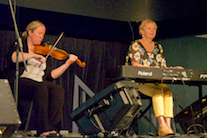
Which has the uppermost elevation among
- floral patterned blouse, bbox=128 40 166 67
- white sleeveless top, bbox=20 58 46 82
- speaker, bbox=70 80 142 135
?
floral patterned blouse, bbox=128 40 166 67

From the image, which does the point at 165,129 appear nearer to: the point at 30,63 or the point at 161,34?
the point at 30,63

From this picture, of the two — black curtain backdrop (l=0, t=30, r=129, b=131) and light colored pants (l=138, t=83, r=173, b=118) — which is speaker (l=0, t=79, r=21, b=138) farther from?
→ black curtain backdrop (l=0, t=30, r=129, b=131)

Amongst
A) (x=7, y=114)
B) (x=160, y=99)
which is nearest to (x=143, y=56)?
(x=160, y=99)

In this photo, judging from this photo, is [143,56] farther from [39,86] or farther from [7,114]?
[7,114]

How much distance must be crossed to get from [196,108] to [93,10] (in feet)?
5.45

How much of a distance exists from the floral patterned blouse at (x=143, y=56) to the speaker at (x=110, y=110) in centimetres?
56

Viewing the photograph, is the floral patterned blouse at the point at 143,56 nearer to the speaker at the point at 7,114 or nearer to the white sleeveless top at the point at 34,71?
the white sleeveless top at the point at 34,71

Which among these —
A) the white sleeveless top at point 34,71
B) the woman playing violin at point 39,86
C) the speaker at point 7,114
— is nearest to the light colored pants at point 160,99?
the woman playing violin at point 39,86

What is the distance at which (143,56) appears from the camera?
2994mm

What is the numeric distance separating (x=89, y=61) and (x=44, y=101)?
154 centimetres

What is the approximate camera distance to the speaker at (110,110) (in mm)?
2342

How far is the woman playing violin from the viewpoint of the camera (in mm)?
2470

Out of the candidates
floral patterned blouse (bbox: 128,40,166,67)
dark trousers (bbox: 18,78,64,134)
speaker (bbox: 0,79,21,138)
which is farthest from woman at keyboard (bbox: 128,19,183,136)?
speaker (bbox: 0,79,21,138)

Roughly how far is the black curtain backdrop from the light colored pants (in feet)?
3.73
